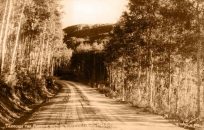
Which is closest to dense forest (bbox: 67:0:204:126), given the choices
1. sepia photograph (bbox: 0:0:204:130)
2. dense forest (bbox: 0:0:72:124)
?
sepia photograph (bbox: 0:0:204:130)

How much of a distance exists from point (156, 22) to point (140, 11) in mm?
2389

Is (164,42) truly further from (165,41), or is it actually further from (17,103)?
(17,103)

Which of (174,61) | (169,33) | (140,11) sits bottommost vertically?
(174,61)

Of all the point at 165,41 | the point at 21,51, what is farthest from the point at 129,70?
the point at 21,51

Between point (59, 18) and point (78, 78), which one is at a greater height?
point (59, 18)

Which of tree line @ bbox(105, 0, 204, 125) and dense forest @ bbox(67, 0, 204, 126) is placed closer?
dense forest @ bbox(67, 0, 204, 126)

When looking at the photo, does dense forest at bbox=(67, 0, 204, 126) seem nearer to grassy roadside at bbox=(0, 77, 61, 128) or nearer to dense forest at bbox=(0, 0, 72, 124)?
grassy roadside at bbox=(0, 77, 61, 128)

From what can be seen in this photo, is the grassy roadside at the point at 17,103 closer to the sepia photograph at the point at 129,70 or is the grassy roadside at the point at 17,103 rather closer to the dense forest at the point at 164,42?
the sepia photograph at the point at 129,70

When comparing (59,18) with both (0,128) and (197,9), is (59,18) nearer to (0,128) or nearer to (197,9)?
(197,9)

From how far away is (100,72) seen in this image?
119 meters

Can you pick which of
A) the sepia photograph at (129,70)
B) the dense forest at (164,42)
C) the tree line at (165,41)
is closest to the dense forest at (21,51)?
the sepia photograph at (129,70)

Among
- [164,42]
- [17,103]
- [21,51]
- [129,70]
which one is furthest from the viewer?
[21,51]

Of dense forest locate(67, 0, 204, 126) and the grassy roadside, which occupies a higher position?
dense forest locate(67, 0, 204, 126)

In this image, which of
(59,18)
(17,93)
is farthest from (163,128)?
(59,18)
